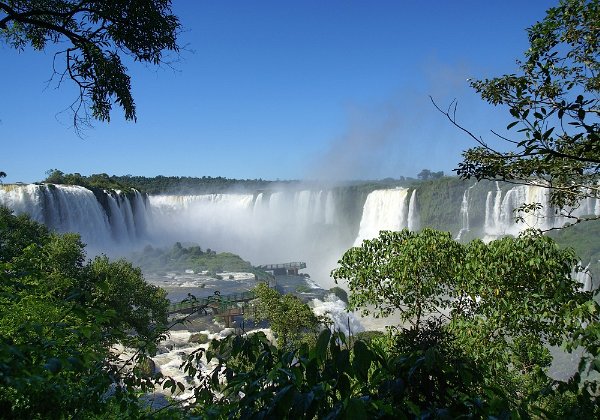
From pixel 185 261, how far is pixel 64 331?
54.6 meters

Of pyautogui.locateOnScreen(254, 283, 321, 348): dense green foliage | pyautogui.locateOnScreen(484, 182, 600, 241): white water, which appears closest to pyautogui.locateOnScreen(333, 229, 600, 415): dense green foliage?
pyautogui.locateOnScreen(254, 283, 321, 348): dense green foliage

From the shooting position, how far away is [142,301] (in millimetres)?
19172

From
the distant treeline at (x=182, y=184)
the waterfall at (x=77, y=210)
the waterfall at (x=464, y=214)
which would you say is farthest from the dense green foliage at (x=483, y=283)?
the distant treeline at (x=182, y=184)

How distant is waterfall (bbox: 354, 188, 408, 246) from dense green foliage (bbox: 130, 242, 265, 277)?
1577 centimetres

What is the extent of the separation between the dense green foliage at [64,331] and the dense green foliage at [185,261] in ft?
90.2

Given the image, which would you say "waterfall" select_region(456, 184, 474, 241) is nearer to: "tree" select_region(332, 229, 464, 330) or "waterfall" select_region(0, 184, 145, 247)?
"waterfall" select_region(0, 184, 145, 247)

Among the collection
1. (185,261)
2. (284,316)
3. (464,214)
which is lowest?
(185,261)

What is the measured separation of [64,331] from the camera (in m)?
2.96

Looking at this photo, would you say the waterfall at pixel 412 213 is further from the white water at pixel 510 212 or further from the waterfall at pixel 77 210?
the waterfall at pixel 77 210

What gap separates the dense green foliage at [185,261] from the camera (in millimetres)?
50969

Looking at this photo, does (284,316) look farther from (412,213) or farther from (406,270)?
(412,213)

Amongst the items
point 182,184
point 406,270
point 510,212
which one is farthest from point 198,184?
point 406,270

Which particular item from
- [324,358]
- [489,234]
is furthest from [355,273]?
[489,234]

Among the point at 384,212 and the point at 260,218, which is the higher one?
the point at 384,212
